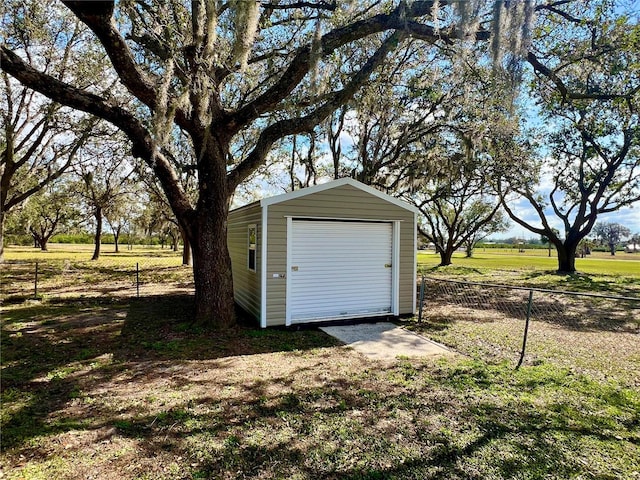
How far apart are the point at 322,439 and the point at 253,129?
38.0ft

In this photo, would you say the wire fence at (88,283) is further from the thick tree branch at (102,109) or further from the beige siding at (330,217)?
the beige siding at (330,217)

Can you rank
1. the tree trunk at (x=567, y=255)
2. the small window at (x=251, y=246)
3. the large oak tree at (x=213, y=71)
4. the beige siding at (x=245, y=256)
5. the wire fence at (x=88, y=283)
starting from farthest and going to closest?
the tree trunk at (x=567, y=255) → the wire fence at (x=88, y=283) → the small window at (x=251, y=246) → the beige siding at (x=245, y=256) → the large oak tree at (x=213, y=71)

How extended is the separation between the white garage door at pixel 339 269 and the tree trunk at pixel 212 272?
1161 mm

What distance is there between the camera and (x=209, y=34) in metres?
4.61

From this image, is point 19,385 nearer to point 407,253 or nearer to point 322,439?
point 322,439

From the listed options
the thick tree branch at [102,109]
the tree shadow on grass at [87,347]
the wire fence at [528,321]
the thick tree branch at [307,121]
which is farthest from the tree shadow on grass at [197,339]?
the thick tree branch at [307,121]

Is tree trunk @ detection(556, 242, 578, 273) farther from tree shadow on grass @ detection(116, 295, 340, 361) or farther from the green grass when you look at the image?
tree shadow on grass @ detection(116, 295, 340, 361)

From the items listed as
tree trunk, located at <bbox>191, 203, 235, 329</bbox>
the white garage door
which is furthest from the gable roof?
tree trunk, located at <bbox>191, 203, 235, 329</bbox>

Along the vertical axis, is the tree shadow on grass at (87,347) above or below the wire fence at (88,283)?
below

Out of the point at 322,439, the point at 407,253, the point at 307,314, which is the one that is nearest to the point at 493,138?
the point at 407,253

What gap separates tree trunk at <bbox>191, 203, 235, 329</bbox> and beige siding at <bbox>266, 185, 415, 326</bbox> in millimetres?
738

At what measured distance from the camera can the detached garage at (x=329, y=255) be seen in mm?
6281

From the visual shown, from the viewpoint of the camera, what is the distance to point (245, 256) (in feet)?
25.4

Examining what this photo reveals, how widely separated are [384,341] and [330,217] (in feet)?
7.98
